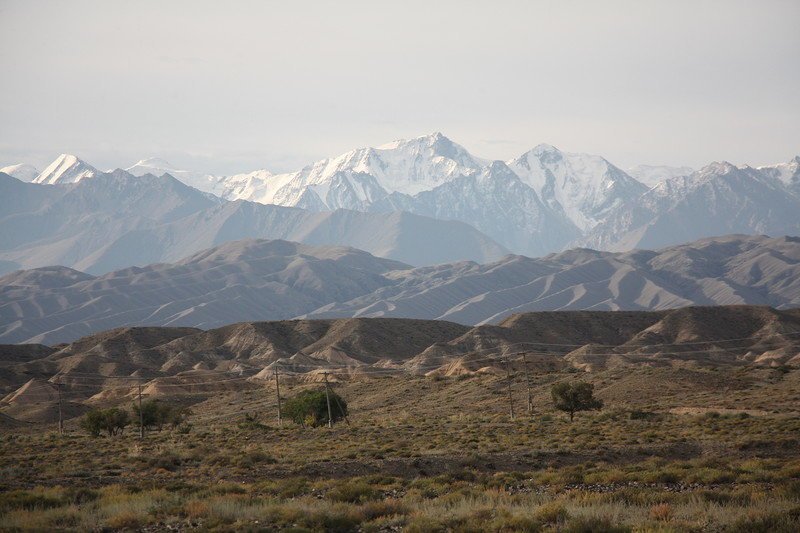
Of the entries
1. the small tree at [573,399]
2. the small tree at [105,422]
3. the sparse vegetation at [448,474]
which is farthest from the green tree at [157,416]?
the small tree at [573,399]

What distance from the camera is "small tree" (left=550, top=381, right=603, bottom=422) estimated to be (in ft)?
247

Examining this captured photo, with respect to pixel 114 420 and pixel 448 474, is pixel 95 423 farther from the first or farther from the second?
pixel 448 474

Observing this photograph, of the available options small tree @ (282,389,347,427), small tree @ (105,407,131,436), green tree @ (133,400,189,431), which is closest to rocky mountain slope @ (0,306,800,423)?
green tree @ (133,400,189,431)

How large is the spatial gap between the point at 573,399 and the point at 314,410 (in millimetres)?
21056

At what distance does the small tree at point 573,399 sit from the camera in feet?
247

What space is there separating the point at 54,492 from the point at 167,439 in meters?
34.2

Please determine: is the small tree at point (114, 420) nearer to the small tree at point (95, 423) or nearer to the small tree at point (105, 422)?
the small tree at point (105, 422)

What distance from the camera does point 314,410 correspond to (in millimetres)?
80688

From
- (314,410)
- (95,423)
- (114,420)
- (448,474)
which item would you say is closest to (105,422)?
(114,420)

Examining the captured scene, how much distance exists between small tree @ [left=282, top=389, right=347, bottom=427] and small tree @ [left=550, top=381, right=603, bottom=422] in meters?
17.3

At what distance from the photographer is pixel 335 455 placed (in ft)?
162

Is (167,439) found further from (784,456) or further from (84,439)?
(784,456)

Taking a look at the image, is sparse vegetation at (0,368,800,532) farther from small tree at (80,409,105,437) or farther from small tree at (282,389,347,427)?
small tree at (282,389,347,427)

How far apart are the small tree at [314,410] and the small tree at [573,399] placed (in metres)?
→ 17.3
